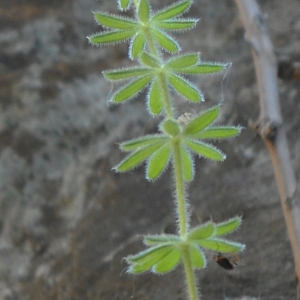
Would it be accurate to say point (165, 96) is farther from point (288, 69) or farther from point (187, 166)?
point (288, 69)

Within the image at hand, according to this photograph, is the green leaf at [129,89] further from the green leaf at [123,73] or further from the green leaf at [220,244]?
the green leaf at [220,244]

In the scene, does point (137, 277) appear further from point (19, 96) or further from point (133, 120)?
point (19, 96)

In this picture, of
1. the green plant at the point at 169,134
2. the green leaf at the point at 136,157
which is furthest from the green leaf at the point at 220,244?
the green leaf at the point at 136,157

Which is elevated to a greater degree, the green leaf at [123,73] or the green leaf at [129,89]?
the green leaf at [123,73]

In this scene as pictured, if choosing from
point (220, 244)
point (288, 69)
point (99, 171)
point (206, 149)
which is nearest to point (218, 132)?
point (206, 149)

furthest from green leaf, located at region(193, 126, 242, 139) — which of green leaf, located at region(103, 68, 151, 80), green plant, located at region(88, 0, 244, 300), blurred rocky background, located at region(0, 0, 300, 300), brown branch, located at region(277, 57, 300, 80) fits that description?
blurred rocky background, located at region(0, 0, 300, 300)

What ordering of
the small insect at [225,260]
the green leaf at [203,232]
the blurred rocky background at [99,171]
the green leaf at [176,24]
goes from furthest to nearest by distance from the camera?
1. the blurred rocky background at [99,171]
2. the small insect at [225,260]
3. the green leaf at [176,24]
4. the green leaf at [203,232]

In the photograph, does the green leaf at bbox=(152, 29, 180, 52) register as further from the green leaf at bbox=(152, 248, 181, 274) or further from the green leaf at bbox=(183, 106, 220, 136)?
the green leaf at bbox=(152, 248, 181, 274)
